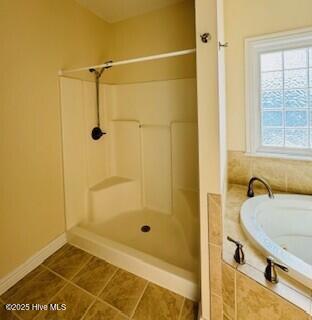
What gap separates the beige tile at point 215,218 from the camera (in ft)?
3.62

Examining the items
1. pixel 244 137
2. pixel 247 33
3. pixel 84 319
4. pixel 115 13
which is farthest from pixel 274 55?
pixel 84 319

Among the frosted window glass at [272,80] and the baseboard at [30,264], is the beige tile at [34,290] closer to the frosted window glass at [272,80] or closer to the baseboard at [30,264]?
the baseboard at [30,264]

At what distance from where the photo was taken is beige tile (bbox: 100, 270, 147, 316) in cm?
139

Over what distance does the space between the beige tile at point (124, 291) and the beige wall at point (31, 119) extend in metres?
0.77

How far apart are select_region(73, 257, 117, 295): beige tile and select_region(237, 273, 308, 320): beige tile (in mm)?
990

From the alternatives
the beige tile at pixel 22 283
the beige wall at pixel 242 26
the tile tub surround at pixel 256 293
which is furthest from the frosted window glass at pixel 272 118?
the beige tile at pixel 22 283

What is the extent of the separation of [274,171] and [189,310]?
1.43m

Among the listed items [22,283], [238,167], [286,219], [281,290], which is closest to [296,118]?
[238,167]

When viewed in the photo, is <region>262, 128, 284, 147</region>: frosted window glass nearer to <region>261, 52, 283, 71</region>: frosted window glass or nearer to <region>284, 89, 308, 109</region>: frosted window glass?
<region>284, 89, 308, 109</region>: frosted window glass

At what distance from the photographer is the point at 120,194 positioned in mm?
2475

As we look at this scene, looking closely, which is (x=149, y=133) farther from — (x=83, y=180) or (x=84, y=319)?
(x=84, y=319)

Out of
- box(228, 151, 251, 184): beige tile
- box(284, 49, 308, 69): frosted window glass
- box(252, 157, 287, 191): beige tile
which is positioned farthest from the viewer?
box(228, 151, 251, 184): beige tile

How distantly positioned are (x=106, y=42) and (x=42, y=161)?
1.66 metres

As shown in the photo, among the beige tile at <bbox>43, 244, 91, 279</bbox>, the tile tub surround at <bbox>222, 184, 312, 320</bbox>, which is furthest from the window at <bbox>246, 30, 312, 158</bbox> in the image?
the beige tile at <bbox>43, 244, 91, 279</bbox>
